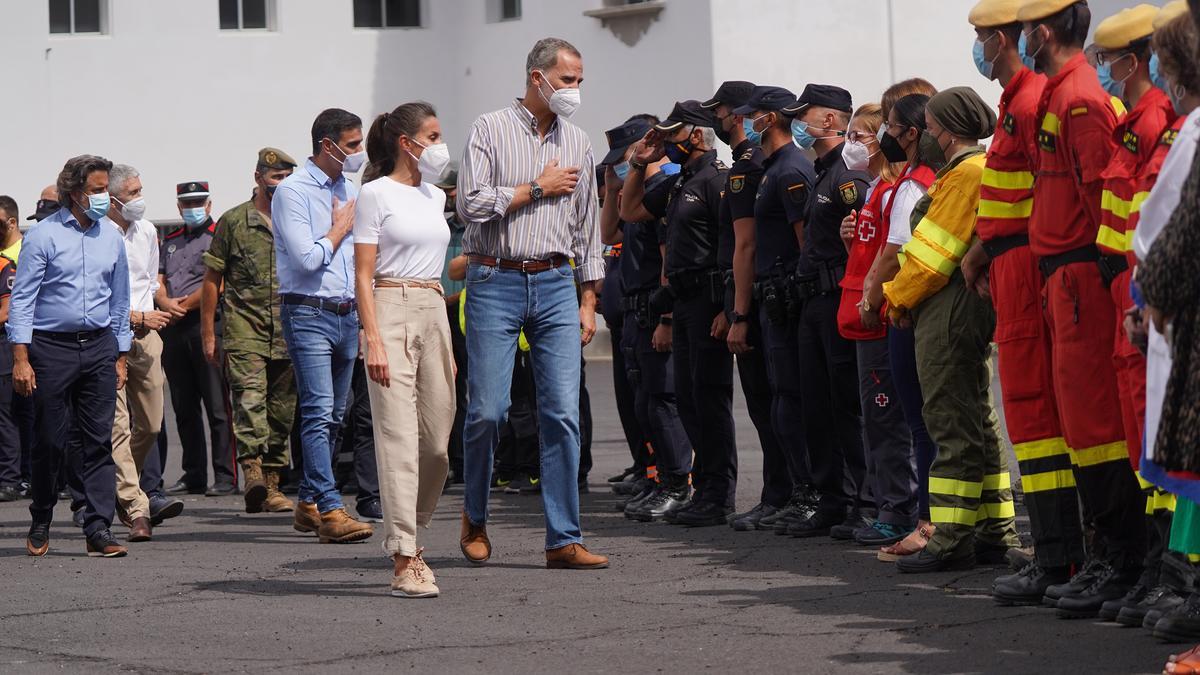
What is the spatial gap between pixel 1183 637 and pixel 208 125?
25.0m

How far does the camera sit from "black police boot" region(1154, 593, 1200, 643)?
600 centimetres

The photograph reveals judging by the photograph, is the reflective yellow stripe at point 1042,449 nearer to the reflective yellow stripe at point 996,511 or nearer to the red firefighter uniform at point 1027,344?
the red firefighter uniform at point 1027,344

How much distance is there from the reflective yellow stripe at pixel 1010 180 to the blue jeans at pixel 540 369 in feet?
7.73

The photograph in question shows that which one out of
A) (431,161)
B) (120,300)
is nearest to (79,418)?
(120,300)

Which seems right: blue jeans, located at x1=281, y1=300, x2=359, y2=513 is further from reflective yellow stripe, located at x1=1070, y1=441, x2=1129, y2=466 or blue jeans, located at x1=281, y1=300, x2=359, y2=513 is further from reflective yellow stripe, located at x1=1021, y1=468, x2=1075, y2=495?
reflective yellow stripe, located at x1=1070, y1=441, x2=1129, y2=466

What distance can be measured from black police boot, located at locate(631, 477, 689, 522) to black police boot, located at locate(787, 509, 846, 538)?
1226 millimetres

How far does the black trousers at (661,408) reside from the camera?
10.9 metres

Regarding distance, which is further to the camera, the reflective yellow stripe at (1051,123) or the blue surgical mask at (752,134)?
the blue surgical mask at (752,134)

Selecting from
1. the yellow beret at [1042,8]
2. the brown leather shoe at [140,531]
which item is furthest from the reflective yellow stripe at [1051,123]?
the brown leather shoe at [140,531]

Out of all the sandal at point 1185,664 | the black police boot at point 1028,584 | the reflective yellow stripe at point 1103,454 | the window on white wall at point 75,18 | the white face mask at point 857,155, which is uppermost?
the window on white wall at point 75,18

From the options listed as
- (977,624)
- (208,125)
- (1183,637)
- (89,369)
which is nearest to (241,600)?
(89,369)

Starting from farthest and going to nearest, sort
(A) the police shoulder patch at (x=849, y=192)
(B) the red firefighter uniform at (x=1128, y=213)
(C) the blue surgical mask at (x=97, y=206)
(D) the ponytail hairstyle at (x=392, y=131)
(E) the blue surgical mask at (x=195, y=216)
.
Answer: (E) the blue surgical mask at (x=195, y=216) < (C) the blue surgical mask at (x=97, y=206) < (A) the police shoulder patch at (x=849, y=192) < (D) the ponytail hairstyle at (x=392, y=131) < (B) the red firefighter uniform at (x=1128, y=213)

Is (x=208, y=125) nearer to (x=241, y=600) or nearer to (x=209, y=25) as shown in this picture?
(x=209, y=25)

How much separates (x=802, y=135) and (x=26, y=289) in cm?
411
